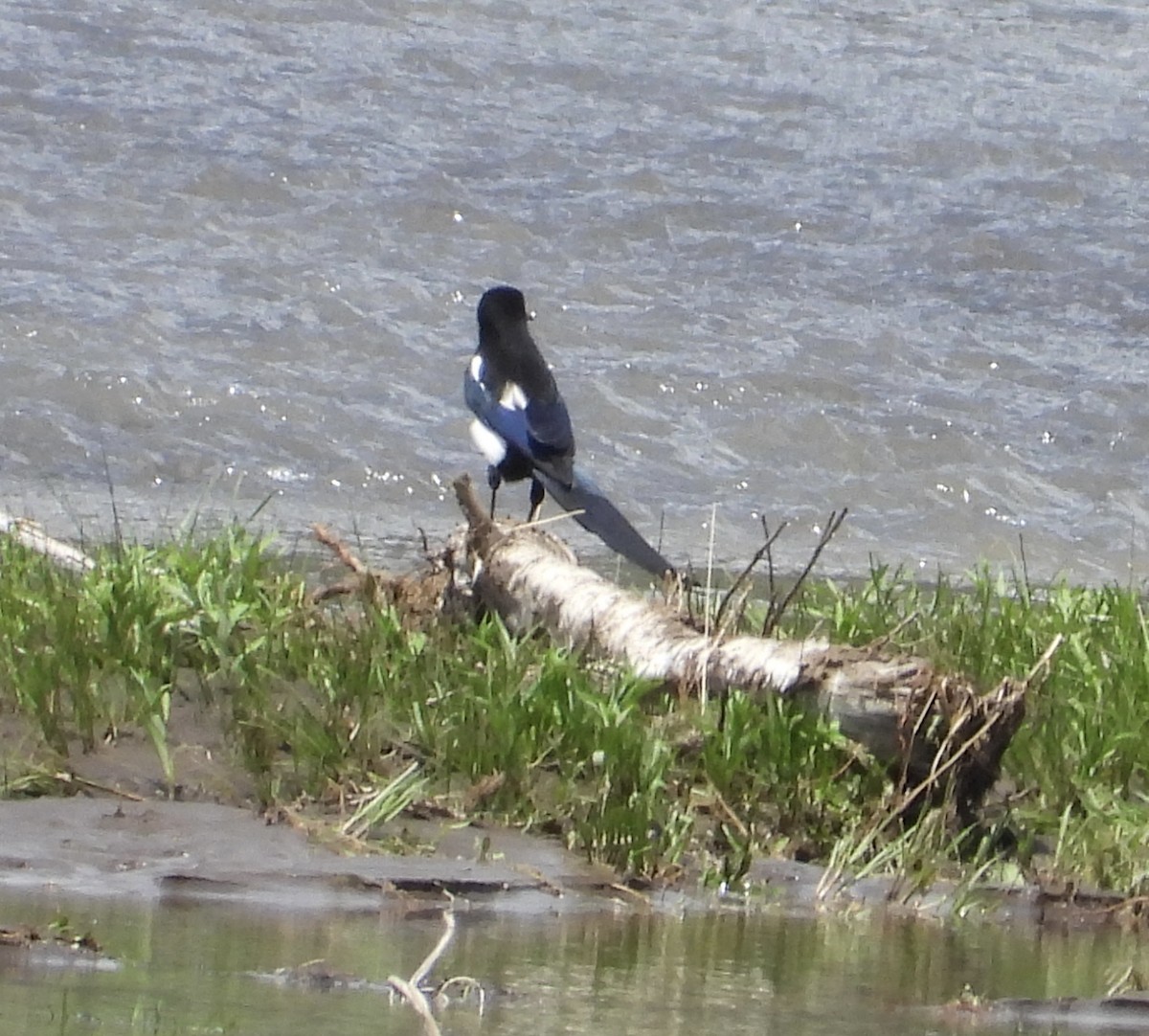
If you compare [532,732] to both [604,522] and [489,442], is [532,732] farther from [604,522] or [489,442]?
[489,442]

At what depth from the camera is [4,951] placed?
11.5 ft

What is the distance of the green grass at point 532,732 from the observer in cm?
474

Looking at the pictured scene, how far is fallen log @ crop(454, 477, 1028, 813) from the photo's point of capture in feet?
15.9

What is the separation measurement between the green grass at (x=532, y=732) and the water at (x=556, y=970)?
0.36 metres

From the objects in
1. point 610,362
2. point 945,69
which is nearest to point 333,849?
point 610,362

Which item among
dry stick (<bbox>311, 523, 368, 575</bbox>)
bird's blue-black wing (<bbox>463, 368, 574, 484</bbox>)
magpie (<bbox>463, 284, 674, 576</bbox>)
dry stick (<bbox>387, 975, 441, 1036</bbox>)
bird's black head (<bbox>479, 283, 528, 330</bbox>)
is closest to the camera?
dry stick (<bbox>387, 975, 441, 1036</bbox>)

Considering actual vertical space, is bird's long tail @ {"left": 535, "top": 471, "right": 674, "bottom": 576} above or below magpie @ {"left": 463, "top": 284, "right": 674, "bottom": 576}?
below

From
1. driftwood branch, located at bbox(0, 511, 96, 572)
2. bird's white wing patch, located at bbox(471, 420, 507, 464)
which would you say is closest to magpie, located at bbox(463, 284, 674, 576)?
bird's white wing patch, located at bbox(471, 420, 507, 464)

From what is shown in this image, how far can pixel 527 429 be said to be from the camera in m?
7.49

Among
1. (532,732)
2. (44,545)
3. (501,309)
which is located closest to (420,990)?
(532,732)

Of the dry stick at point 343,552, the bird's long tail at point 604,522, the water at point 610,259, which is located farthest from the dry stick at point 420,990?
the water at point 610,259

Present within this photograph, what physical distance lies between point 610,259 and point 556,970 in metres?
8.97

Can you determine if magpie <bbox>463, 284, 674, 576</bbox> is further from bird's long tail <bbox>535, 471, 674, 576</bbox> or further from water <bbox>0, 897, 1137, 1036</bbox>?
water <bbox>0, 897, 1137, 1036</bbox>

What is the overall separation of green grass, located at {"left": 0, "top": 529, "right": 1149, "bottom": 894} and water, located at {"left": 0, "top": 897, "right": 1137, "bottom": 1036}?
36cm
